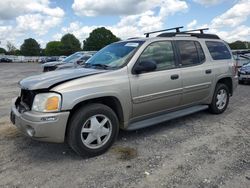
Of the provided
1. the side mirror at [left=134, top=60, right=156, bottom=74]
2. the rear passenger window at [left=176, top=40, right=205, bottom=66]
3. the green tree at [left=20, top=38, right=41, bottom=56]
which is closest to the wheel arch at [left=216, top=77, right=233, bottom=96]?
the rear passenger window at [left=176, top=40, right=205, bottom=66]

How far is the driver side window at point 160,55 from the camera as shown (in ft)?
15.1

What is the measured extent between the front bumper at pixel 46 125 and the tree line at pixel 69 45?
7670 centimetres

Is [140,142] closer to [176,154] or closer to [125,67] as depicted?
[176,154]

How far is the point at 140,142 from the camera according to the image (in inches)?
179

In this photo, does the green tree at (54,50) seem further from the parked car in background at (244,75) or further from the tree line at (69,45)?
the parked car in background at (244,75)

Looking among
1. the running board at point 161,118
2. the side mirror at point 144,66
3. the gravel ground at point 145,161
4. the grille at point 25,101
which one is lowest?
the gravel ground at point 145,161

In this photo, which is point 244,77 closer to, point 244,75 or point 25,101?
point 244,75

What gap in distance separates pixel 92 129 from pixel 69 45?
90.0 meters

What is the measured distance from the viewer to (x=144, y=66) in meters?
4.30

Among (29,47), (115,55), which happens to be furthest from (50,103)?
(29,47)

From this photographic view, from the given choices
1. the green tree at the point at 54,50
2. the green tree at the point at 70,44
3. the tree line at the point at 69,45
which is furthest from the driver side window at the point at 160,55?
the green tree at the point at 54,50

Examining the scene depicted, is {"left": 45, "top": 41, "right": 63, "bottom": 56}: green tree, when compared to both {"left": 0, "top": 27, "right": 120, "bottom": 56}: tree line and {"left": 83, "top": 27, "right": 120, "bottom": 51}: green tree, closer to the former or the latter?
{"left": 0, "top": 27, "right": 120, "bottom": 56}: tree line

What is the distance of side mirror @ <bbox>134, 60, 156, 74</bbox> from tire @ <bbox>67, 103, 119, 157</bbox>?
80cm

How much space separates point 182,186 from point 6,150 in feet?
9.07
